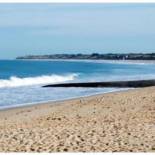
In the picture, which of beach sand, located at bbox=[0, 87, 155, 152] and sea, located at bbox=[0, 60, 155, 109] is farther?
sea, located at bbox=[0, 60, 155, 109]

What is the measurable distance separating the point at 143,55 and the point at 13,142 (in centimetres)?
16962

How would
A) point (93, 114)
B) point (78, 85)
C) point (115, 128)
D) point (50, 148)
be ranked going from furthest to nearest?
point (78, 85) → point (93, 114) → point (115, 128) → point (50, 148)

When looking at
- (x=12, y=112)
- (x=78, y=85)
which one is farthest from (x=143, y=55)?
(x=12, y=112)

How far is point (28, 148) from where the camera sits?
742 cm

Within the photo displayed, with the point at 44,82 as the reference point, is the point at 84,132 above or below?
above

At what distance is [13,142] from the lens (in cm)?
809

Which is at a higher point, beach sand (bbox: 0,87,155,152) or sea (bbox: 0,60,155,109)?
beach sand (bbox: 0,87,155,152)

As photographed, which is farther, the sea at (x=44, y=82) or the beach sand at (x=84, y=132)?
the sea at (x=44, y=82)

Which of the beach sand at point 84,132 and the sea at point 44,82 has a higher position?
the beach sand at point 84,132

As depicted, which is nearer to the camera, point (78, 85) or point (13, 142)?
point (13, 142)

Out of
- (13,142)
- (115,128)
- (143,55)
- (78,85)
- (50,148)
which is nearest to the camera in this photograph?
(50,148)

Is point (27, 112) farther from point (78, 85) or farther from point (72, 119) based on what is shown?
point (78, 85)

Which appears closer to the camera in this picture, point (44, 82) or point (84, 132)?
point (84, 132)

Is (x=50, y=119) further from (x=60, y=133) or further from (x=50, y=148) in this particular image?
(x=50, y=148)
